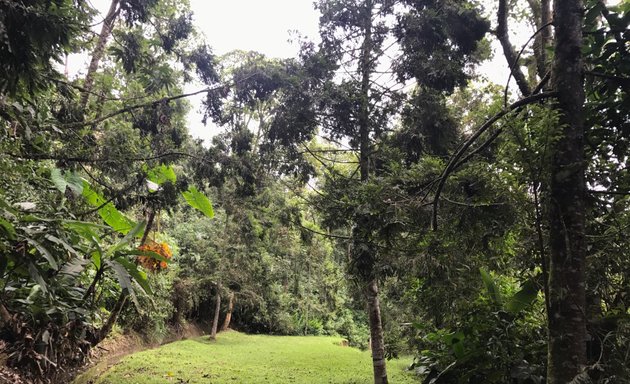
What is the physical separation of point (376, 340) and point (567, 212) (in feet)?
20.1

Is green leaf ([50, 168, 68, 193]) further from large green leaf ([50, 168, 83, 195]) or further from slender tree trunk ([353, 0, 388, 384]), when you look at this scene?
slender tree trunk ([353, 0, 388, 384])

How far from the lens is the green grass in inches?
290

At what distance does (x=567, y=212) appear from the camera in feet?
7.36

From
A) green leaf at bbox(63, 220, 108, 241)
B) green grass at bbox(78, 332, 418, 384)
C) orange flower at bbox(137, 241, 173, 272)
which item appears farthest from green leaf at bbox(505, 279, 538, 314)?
orange flower at bbox(137, 241, 173, 272)

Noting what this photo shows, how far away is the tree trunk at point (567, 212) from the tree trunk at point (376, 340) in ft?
17.5

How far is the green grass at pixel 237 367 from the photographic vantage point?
7.38m

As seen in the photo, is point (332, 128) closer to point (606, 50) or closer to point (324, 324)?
point (606, 50)

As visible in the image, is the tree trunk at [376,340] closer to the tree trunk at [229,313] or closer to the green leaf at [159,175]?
the green leaf at [159,175]

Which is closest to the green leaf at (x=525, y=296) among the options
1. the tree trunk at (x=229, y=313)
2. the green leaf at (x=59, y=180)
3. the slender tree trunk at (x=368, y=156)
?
the slender tree trunk at (x=368, y=156)

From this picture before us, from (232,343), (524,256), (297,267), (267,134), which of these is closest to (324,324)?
(297,267)

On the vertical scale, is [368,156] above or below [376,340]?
above

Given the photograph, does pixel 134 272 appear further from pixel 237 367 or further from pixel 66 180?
pixel 237 367

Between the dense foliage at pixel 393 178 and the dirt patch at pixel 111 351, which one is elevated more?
the dense foliage at pixel 393 178

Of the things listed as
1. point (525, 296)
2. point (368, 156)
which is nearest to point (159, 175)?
point (368, 156)
